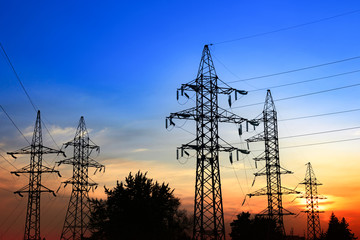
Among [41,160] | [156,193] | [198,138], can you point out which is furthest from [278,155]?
[41,160]

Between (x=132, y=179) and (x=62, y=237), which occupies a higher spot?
(x=132, y=179)

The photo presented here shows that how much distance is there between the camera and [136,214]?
50.1m

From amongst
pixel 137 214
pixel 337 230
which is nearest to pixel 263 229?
pixel 337 230

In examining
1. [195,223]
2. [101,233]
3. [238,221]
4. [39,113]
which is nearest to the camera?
[195,223]

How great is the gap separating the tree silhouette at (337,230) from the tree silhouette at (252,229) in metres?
20.0

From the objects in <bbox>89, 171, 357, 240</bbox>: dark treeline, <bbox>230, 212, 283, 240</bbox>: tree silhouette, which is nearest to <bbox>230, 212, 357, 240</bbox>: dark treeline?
<bbox>230, 212, 283, 240</bbox>: tree silhouette

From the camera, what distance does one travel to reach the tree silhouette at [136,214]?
160ft

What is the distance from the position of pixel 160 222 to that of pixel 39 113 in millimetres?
23674

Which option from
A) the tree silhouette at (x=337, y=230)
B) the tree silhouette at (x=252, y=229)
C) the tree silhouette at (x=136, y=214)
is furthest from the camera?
the tree silhouette at (x=337, y=230)

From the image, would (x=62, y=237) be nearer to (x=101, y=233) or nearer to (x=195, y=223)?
(x=101, y=233)

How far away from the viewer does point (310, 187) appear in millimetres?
80812

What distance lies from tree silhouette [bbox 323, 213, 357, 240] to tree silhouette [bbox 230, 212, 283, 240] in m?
20.0

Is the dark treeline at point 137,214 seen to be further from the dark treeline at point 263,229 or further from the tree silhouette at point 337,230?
the tree silhouette at point 337,230

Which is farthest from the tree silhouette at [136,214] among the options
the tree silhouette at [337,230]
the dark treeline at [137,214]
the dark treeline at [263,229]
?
the tree silhouette at [337,230]
